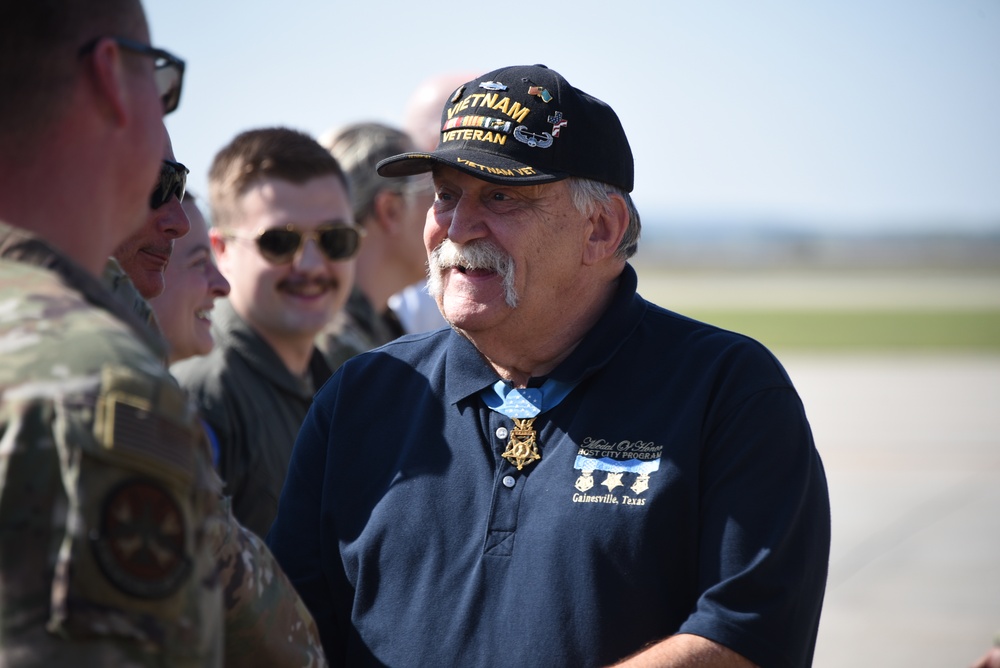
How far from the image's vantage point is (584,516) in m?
2.40

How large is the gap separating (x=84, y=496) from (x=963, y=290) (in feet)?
201

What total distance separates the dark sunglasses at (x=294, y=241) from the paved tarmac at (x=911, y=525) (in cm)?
379

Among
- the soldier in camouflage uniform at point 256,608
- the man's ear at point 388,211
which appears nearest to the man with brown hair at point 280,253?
the man's ear at point 388,211

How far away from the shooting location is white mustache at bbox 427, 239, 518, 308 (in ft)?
8.98

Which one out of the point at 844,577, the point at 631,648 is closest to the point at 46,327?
the point at 631,648

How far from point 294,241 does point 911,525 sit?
6.87 meters

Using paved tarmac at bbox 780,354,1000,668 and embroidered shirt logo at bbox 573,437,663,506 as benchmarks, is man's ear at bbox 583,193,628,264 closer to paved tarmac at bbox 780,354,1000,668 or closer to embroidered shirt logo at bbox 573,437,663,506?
embroidered shirt logo at bbox 573,437,663,506

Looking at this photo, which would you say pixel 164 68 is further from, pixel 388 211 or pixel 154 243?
pixel 388 211

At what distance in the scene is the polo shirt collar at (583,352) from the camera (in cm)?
264

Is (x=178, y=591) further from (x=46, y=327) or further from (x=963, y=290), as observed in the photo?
(x=963, y=290)

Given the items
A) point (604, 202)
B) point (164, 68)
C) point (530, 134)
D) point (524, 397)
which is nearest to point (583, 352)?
point (524, 397)

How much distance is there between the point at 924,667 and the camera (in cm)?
594

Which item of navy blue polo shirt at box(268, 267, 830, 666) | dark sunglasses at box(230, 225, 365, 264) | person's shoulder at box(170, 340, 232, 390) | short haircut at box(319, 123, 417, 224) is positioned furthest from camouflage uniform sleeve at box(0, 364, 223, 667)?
short haircut at box(319, 123, 417, 224)

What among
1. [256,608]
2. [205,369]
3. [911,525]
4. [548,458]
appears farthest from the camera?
[911,525]
